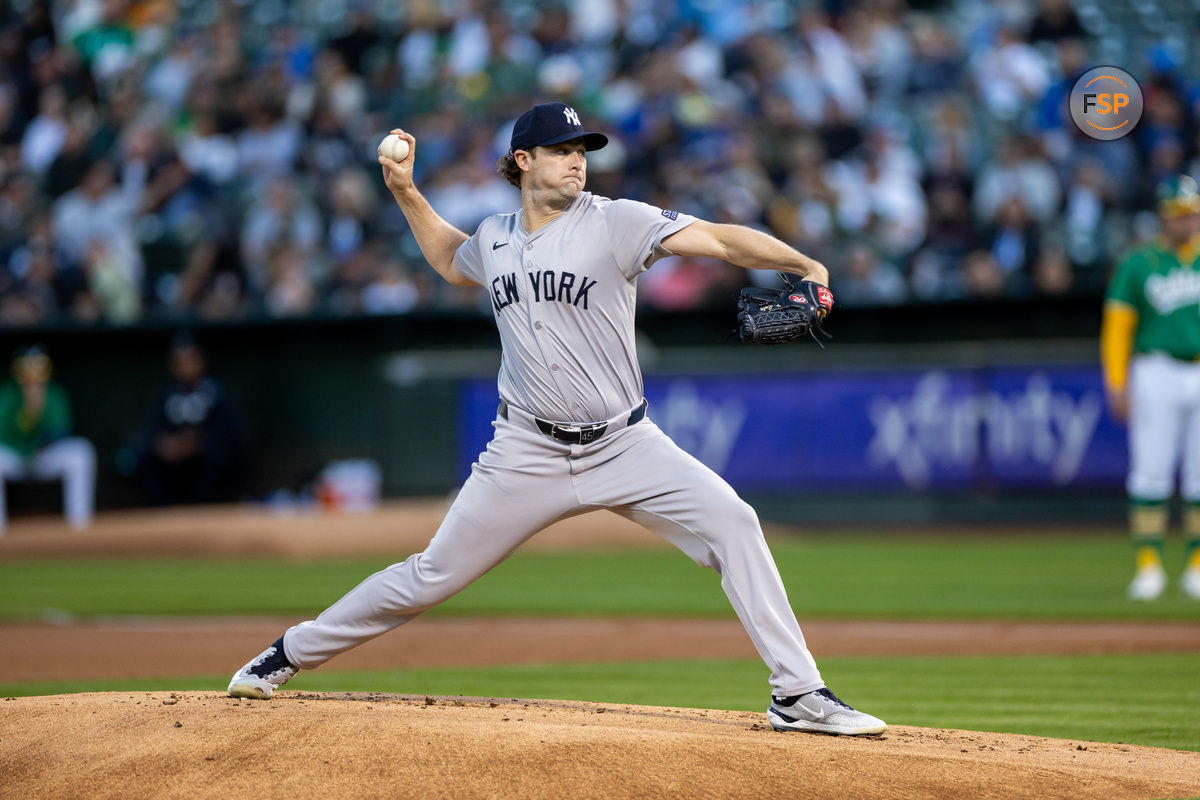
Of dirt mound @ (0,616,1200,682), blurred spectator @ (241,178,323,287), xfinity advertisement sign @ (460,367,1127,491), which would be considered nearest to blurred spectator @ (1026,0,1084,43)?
xfinity advertisement sign @ (460,367,1127,491)

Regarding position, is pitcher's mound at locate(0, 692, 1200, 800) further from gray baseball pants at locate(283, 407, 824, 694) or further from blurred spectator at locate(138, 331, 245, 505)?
blurred spectator at locate(138, 331, 245, 505)

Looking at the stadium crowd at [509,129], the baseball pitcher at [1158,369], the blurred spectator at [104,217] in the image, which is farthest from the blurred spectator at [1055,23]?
the blurred spectator at [104,217]

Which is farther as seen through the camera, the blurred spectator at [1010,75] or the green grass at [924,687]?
the blurred spectator at [1010,75]

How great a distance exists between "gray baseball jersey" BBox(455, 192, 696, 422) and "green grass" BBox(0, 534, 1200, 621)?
5.07m

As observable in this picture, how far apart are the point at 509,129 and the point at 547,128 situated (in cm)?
1276

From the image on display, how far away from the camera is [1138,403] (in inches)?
379

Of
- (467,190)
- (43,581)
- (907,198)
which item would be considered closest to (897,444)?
(907,198)

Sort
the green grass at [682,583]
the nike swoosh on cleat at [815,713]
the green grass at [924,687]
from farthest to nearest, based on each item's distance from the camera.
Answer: the green grass at [682,583]
the green grass at [924,687]
the nike swoosh on cleat at [815,713]

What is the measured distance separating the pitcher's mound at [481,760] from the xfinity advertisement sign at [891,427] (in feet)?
30.6

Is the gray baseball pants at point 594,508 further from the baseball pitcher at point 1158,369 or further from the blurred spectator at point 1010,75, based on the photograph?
the blurred spectator at point 1010,75

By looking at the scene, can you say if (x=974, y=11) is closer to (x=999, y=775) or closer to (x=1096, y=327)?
(x=1096, y=327)

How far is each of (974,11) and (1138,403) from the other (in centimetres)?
810

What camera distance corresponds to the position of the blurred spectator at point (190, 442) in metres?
15.7

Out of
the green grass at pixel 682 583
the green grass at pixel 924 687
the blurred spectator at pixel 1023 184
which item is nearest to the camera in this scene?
the green grass at pixel 924 687
